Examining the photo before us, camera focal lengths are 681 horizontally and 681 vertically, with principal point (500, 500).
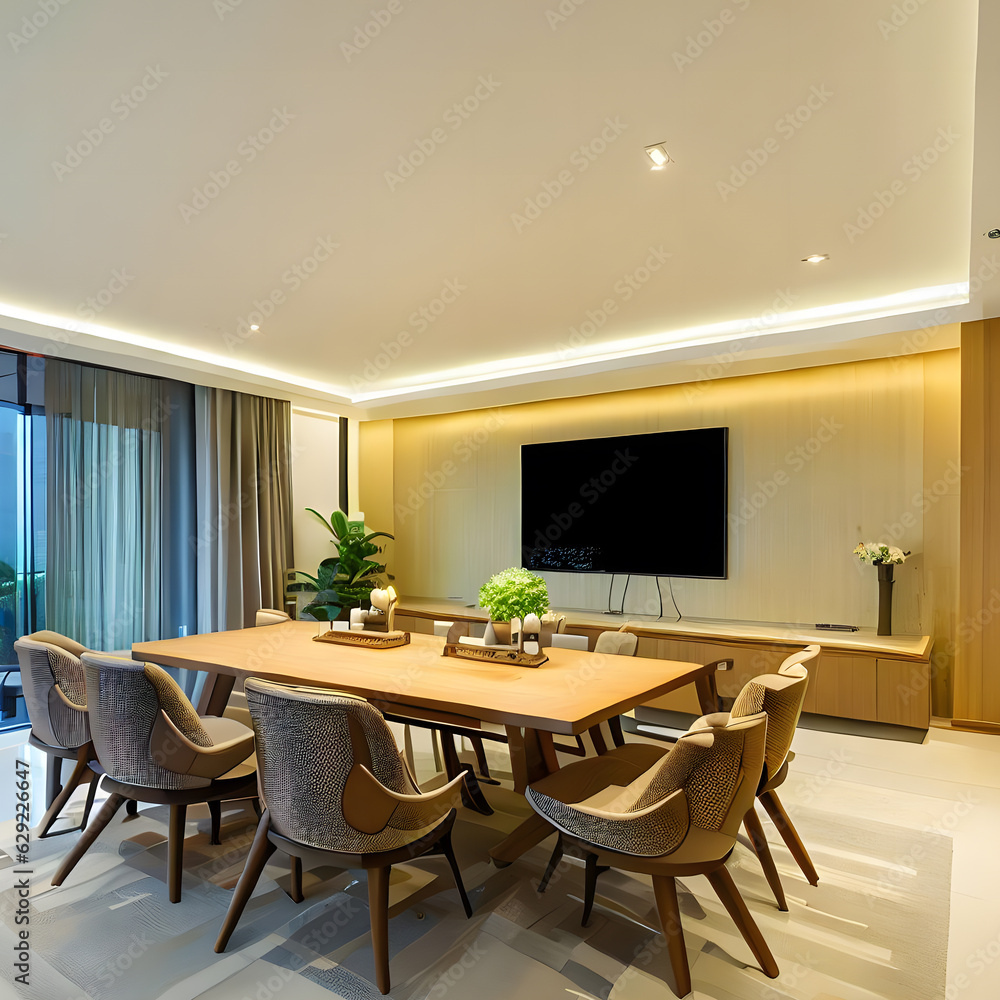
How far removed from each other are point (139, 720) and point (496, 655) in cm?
132

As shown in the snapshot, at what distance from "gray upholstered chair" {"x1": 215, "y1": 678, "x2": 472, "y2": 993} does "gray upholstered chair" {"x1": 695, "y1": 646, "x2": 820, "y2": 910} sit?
1.00 metres

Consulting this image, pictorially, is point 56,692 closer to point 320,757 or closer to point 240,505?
point 320,757

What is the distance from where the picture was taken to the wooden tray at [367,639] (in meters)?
3.17

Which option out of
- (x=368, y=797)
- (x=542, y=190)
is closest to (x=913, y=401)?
(x=542, y=190)

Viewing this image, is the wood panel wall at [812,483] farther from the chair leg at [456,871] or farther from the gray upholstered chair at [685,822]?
the chair leg at [456,871]

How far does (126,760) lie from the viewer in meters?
2.28

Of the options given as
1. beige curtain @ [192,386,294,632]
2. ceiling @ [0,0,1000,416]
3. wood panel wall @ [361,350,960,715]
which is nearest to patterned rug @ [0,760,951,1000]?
wood panel wall @ [361,350,960,715]

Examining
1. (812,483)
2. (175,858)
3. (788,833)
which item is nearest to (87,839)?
(175,858)

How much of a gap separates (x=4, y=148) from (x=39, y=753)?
3.28 m

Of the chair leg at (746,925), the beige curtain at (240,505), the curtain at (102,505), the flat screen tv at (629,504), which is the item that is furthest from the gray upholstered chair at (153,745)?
the flat screen tv at (629,504)

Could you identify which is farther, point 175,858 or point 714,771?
point 175,858

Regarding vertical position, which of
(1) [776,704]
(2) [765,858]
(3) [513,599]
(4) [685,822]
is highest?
(3) [513,599]

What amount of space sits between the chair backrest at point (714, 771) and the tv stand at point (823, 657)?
2.01 metres

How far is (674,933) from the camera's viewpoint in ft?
5.97
